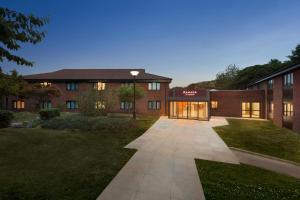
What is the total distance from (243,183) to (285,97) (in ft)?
64.2

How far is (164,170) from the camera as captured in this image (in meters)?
9.12

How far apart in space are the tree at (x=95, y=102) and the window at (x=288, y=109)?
1946 centimetres

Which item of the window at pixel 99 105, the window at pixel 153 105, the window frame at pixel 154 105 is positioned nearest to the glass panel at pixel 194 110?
the window frame at pixel 154 105

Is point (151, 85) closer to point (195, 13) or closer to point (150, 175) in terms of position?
point (195, 13)

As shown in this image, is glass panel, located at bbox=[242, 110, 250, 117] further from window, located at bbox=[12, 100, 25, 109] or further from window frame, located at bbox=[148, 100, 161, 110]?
window, located at bbox=[12, 100, 25, 109]

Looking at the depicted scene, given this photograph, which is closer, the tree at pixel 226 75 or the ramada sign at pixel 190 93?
the ramada sign at pixel 190 93

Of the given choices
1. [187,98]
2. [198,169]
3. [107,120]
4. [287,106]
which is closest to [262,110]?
[287,106]

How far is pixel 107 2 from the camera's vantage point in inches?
1137

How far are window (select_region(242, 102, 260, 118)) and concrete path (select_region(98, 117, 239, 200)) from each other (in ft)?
68.3

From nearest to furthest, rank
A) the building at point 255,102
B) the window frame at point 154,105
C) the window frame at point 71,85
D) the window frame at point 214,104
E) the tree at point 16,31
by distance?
the tree at point 16,31
the building at point 255,102
the window frame at point 154,105
the window frame at point 214,104
the window frame at point 71,85

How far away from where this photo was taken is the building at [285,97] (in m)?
20.3

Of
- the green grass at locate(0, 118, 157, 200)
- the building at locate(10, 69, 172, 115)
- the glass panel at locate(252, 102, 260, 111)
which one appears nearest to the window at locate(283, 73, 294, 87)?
the glass panel at locate(252, 102, 260, 111)

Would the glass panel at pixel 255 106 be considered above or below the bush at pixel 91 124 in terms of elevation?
above

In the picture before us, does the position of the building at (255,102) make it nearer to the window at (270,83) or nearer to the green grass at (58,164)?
the window at (270,83)
